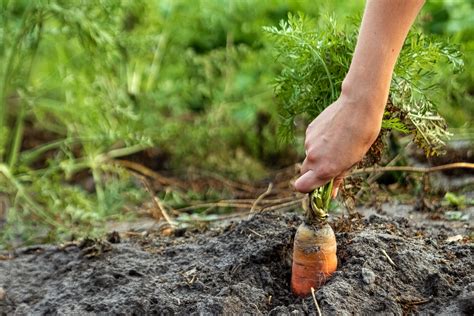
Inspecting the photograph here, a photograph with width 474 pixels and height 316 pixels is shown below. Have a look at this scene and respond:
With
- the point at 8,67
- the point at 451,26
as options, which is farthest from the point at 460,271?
the point at 451,26

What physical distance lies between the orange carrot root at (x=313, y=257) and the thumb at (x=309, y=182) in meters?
0.28

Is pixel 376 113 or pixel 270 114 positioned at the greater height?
pixel 376 113

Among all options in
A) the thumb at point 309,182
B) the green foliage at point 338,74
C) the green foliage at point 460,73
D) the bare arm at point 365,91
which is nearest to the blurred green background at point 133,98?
the green foliage at point 460,73

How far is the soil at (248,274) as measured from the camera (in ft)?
6.97

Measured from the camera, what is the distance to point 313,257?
218cm

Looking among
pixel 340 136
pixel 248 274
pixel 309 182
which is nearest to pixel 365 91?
pixel 340 136

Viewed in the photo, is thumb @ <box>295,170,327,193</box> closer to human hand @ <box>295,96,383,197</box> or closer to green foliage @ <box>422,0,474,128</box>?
human hand @ <box>295,96,383,197</box>

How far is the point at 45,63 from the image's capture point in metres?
5.79

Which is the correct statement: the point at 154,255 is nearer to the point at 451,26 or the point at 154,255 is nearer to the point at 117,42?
the point at 117,42

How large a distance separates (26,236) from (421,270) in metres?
2.15

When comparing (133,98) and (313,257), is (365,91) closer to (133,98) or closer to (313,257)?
(313,257)

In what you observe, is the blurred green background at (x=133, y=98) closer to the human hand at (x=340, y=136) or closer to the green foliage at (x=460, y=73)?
the green foliage at (x=460, y=73)

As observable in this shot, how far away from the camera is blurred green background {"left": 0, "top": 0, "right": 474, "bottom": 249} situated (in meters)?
3.76

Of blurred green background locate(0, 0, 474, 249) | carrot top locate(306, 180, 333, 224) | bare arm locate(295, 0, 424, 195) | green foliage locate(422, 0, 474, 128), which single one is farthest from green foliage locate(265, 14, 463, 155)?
blurred green background locate(0, 0, 474, 249)
